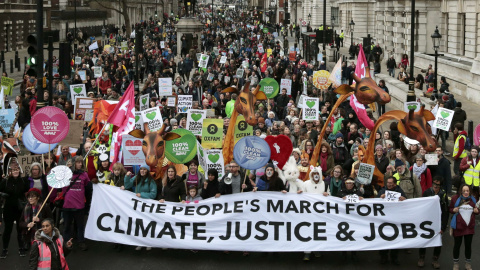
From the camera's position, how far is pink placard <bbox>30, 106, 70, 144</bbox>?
13.0m

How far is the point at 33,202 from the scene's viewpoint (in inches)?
439

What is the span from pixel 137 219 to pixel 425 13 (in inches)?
1389

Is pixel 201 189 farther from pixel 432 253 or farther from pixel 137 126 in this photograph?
pixel 137 126

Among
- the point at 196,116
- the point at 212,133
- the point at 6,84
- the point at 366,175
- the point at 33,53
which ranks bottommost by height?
the point at 366,175

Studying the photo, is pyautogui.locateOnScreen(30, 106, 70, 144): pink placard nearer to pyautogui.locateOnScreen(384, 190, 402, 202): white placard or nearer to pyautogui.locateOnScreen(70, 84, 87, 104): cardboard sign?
pyautogui.locateOnScreen(384, 190, 402, 202): white placard

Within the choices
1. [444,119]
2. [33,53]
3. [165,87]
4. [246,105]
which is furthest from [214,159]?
[165,87]

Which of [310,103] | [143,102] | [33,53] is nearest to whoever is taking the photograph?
[33,53]

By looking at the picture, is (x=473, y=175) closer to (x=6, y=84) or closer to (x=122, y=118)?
(x=122, y=118)

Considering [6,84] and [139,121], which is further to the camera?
[6,84]

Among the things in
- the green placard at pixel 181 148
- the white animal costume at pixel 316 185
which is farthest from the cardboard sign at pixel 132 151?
the white animal costume at pixel 316 185

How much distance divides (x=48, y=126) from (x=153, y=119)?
293 cm

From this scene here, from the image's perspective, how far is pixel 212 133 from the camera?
1539 centimetres

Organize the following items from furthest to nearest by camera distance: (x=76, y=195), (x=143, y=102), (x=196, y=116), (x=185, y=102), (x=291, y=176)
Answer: (x=185, y=102) → (x=143, y=102) → (x=196, y=116) → (x=291, y=176) → (x=76, y=195)

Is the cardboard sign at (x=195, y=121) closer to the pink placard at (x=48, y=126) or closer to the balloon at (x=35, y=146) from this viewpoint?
the balloon at (x=35, y=146)
